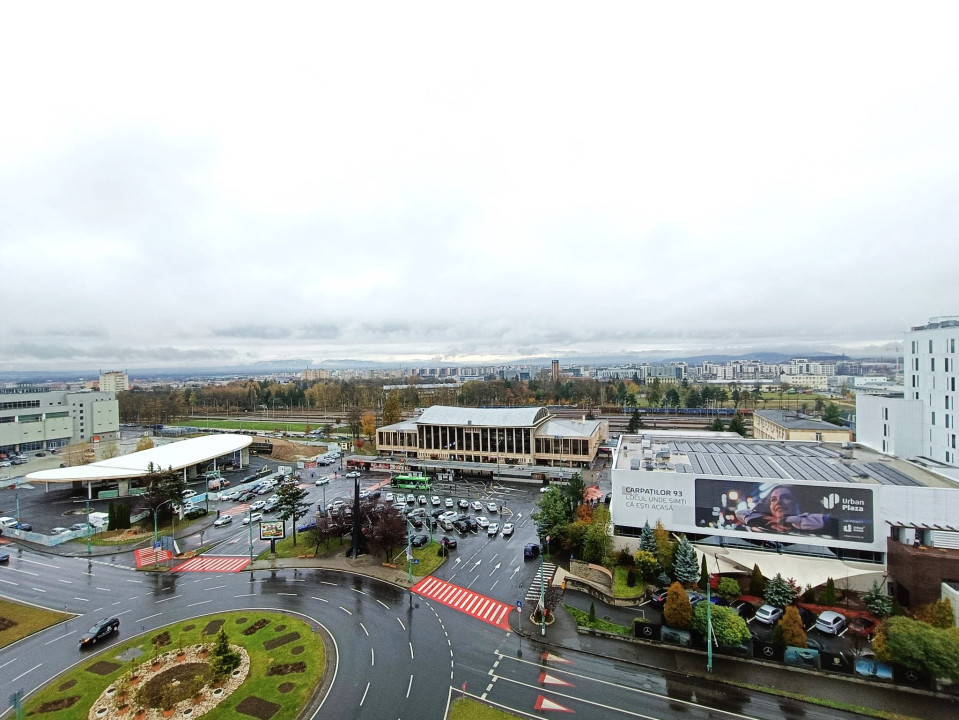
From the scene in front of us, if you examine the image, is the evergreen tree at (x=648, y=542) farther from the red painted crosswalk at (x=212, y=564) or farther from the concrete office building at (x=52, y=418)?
the concrete office building at (x=52, y=418)

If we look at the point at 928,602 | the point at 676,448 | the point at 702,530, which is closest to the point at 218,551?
the point at 702,530

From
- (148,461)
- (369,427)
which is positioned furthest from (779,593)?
(369,427)

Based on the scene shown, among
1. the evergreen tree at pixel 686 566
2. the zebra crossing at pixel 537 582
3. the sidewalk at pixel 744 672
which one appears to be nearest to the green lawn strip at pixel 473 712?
the sidewalk at pixel 744 672

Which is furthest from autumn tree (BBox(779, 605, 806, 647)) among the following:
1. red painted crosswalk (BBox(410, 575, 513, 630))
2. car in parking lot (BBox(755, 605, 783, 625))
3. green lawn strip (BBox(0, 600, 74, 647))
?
green lawn strip (BBox(0, 600, 74, 647))

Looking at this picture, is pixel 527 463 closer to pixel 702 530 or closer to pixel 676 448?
pixel 676 448

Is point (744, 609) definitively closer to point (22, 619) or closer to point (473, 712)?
point (473, 712)

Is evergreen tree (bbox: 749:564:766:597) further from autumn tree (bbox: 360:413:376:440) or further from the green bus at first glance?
autumn tree (bbox: 360:413:376:440)
